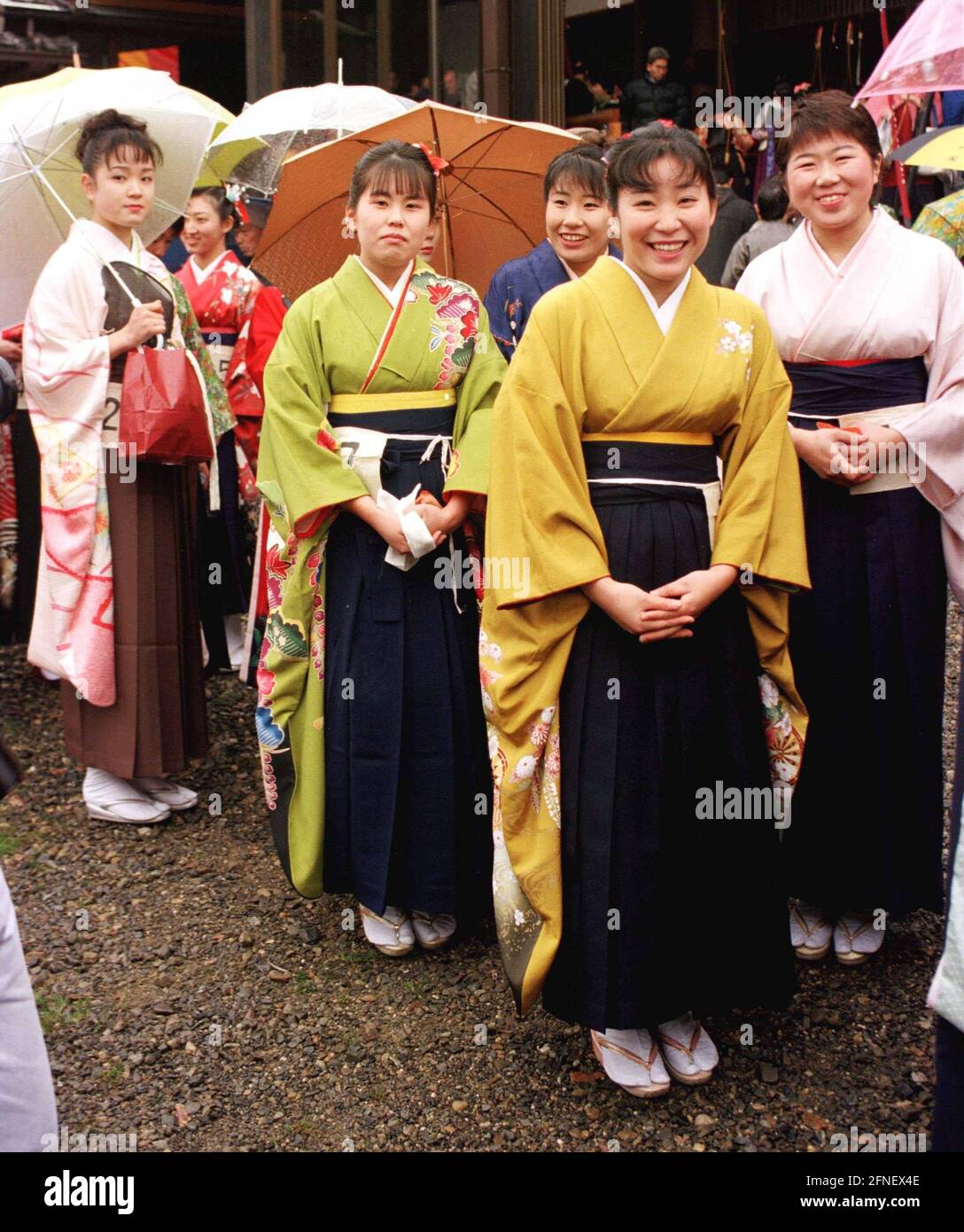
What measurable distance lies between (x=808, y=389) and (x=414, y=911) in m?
1.91

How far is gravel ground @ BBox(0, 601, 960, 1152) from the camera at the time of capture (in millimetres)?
2881

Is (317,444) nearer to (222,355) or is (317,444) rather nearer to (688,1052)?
(688,1052)

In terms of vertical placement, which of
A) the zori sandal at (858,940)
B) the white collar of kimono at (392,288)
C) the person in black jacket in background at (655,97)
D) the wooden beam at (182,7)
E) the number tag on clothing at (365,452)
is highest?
the wooden beam at (182,7)

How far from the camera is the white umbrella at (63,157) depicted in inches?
178

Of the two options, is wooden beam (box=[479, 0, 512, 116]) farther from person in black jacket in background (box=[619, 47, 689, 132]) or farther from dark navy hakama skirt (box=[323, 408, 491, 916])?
dark navy hakama skirt (box=[323, 408, 491, 916])

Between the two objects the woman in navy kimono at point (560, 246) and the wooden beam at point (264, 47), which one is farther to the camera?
the wooden beam at point (264, 47)

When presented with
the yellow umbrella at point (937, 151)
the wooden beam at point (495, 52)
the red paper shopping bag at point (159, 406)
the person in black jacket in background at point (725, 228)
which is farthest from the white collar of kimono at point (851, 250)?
the wooden beam at point (495, 52)

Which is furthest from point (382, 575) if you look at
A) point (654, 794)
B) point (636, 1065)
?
point (636, 1065)

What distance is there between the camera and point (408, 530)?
3473mm

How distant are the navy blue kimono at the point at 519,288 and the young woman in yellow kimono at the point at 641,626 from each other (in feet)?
3.99

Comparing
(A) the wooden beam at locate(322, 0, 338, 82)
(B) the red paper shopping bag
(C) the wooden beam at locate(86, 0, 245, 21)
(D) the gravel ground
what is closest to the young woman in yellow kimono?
(D) the gravel ground

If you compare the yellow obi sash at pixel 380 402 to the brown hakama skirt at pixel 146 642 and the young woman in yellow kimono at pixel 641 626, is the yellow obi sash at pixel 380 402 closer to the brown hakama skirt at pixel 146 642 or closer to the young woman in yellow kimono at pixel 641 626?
the young woman in yellow kimono at pixel 641 626

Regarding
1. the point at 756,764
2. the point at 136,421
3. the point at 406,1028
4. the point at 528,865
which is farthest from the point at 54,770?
the point at 756,764
